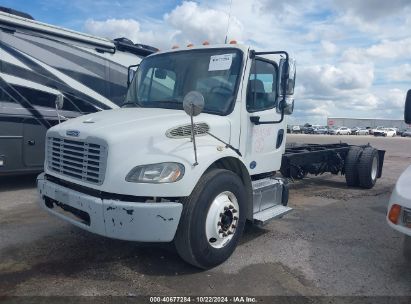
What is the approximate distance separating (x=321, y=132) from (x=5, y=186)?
66.3m

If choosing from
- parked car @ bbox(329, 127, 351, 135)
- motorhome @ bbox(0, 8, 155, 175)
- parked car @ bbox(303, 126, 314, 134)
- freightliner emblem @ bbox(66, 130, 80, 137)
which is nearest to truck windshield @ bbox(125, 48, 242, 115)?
freightliner emblem @ bbox(66, 130, 80, 137)

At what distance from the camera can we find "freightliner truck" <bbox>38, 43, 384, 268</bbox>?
11.9ft

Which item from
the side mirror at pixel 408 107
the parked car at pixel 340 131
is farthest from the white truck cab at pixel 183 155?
the parked car at pixel 340 131

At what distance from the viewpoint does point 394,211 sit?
12.0ft

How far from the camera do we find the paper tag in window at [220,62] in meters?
4.75

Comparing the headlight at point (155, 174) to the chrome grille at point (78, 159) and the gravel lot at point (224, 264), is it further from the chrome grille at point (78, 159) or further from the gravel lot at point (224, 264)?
the gravel lot at point (224, 264)

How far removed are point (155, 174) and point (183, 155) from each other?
35 cm

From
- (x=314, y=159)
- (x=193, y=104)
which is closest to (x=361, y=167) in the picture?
(x=314, y=159)

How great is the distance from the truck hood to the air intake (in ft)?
0.12

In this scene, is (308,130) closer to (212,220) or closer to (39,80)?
(39,80)

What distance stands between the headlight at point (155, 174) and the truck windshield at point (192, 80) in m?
1.19

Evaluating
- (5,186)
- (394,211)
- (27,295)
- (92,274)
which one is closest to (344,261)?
(394,211)

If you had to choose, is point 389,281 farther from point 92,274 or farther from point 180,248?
point 92,274

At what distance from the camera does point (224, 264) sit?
429cm
